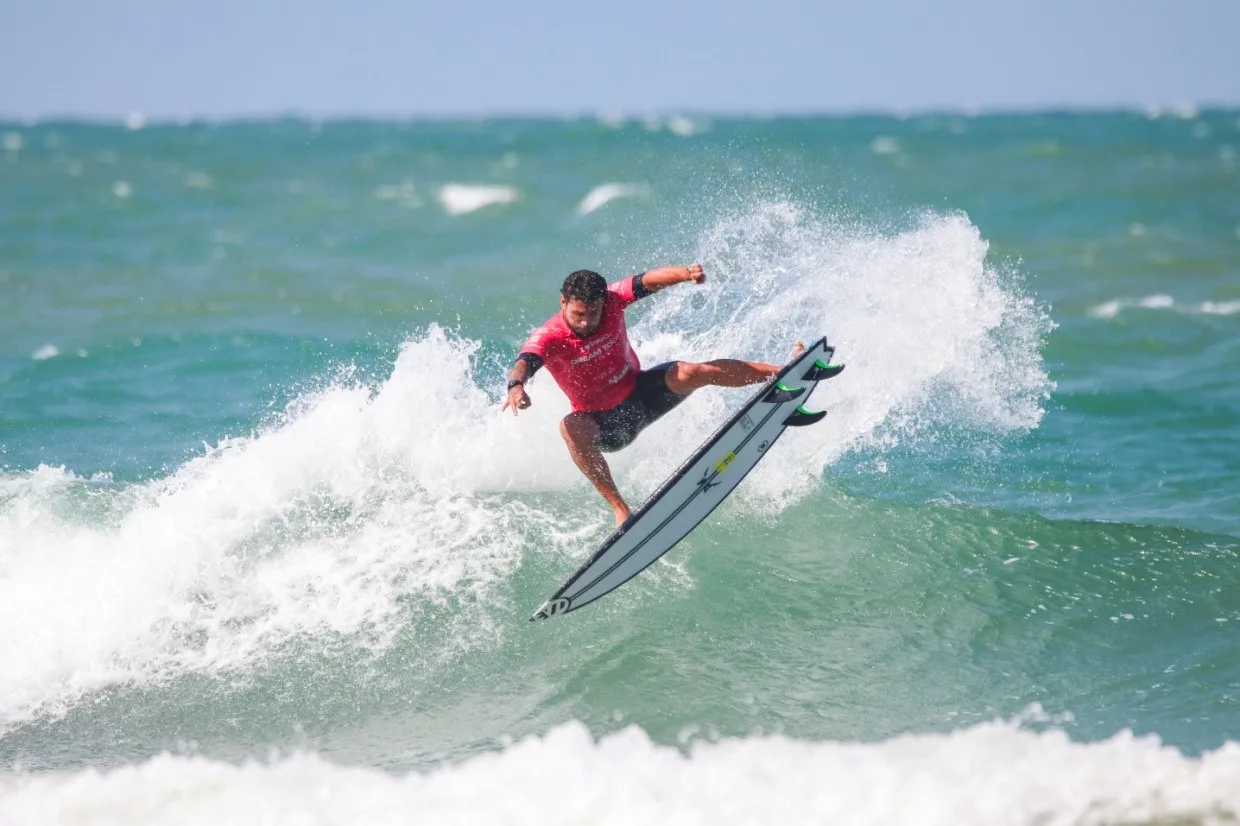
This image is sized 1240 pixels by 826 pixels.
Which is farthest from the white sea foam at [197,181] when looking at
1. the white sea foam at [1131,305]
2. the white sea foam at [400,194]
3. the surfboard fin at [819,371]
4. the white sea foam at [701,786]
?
the white sea foam at [701,786]

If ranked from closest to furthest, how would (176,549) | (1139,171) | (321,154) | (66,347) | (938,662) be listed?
(938,662) → (176,549) → (66,347) → (1139,171) → (321,154)

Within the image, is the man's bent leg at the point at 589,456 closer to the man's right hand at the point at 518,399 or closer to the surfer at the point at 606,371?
the surfer at the point at 606,371

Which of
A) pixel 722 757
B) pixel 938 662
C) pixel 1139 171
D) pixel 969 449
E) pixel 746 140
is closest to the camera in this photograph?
pixel 722 757

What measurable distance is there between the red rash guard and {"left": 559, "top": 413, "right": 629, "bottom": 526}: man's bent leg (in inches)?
7.0

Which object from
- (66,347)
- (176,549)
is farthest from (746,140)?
(176,549)

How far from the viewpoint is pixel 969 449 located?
33.6 ft

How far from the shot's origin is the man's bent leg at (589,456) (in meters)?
6.66

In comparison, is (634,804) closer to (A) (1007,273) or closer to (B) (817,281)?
(B) (817,281)

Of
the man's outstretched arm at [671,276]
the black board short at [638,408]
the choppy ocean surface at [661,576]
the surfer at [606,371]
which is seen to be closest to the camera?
the choppy ocean surface at [661,576]

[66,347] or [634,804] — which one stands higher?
[66,347]

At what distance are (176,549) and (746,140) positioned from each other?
37.0 m

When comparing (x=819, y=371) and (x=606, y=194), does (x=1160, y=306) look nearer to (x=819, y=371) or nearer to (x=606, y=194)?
(x=819, y=371)

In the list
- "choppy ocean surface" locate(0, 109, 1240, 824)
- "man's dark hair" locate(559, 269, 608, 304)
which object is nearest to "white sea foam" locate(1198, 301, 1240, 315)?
"choppy ocean surface" locate(0, 109, 1240, 824)

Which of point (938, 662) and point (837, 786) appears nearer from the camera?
point (837, 786)
